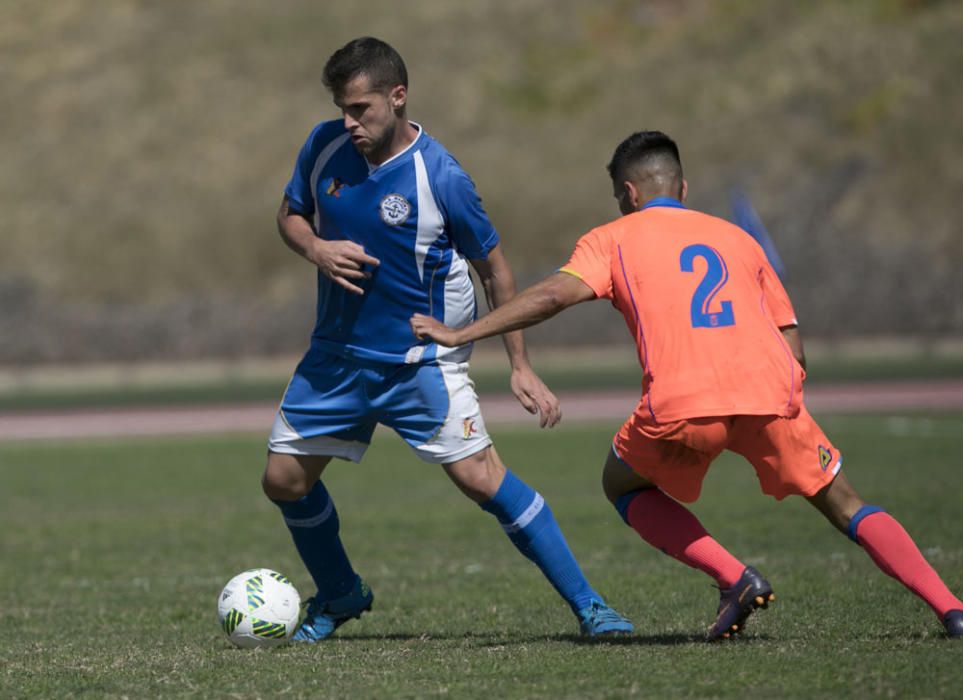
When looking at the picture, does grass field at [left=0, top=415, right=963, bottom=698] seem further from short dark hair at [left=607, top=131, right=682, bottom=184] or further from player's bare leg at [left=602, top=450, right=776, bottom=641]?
short dark hair at [left=607, top=131, right=682, bottom=184]

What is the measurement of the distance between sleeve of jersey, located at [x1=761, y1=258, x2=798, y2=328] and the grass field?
1283 mm

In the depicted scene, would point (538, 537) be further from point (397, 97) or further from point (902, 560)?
point (397, 97)

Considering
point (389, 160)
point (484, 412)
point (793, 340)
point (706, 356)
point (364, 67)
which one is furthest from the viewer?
point (484, 412)

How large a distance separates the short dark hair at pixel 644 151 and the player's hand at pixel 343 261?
3.70 feet

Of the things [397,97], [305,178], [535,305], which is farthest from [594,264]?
[305,178]

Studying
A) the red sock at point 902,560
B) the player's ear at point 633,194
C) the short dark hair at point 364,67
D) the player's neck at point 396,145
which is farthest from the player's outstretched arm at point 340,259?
the red sock at point 902,560

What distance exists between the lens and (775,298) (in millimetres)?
6055

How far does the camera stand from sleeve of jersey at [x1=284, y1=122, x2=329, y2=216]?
22.2ft

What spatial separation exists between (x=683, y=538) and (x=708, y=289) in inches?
42.5

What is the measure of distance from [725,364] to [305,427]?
196 centimetres

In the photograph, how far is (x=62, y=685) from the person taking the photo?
5727mm

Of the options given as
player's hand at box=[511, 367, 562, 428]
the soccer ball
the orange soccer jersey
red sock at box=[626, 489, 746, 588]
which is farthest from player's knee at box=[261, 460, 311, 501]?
the orange soccer jersey

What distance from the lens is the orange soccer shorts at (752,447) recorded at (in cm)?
585

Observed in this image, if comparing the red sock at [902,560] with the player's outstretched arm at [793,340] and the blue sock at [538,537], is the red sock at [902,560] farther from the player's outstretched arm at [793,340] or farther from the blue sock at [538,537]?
the blue sock at [538,537]
